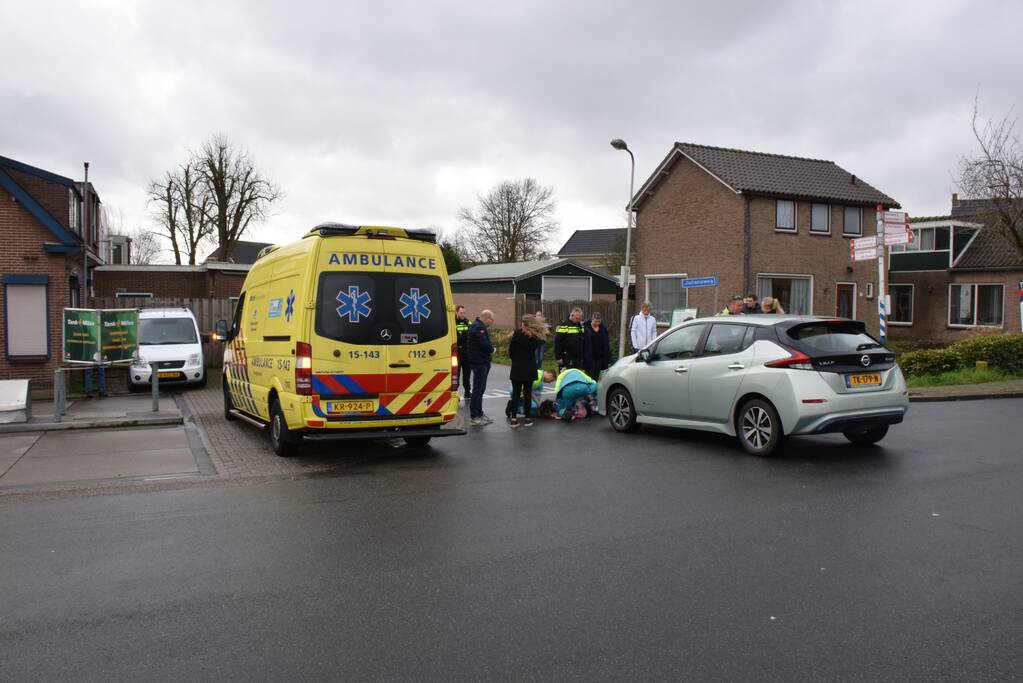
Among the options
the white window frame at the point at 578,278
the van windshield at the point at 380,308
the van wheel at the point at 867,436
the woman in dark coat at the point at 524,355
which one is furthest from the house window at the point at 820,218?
the van windshield at the point at 380,308

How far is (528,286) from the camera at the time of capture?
144 ft

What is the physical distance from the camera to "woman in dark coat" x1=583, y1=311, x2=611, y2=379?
14.7 meters

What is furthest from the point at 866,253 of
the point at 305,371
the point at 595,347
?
the point at 305,371

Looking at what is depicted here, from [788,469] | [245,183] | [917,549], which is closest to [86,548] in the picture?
[917,549]

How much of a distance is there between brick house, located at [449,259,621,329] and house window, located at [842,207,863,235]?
13884mm

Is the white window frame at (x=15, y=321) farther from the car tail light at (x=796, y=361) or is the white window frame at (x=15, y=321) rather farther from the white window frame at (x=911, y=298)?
the white window frame at (x=911, y=298)

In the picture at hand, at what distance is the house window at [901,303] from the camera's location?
37062mm

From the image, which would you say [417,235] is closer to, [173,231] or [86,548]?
[86,548]

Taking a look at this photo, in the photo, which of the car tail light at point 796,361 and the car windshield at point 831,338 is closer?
the car tail light at point 796,361

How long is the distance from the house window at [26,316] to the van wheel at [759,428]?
13.8 meters

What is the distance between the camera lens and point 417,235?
9.87 meters

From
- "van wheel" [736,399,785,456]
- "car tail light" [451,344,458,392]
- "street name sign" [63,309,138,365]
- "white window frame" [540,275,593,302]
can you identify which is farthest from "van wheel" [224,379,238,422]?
"white window frame" [540,275,593,302]

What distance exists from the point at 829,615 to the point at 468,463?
5.27 meters

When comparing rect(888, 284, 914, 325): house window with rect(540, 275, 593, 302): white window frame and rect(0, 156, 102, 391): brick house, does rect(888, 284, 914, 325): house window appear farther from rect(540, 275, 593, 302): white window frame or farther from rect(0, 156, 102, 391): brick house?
rect(0, 156, 102, 391): brick house
